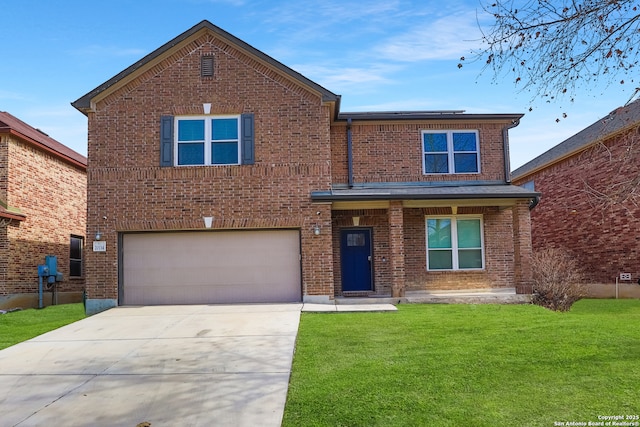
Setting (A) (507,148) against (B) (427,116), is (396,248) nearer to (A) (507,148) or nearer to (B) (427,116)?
(B) (427,116)

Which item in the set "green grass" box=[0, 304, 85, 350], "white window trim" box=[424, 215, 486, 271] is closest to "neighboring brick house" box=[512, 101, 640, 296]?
"white window trim" box=[424, 215, 486, 271]

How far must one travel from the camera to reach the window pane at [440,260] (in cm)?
1608

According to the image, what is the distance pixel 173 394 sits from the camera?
656 cm

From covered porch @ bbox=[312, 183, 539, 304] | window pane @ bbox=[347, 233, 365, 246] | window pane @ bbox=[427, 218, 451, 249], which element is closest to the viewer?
covered porch @ bbox=[312, 183, 539, 304]

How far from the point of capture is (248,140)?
14359mm

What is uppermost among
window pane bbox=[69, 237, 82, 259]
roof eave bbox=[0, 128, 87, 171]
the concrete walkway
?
roof eave bbox=[0, 128, 87, 171]

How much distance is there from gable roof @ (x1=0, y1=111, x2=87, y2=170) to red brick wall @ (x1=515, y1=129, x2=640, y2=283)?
16552mm

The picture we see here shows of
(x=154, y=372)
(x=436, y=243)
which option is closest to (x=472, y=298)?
(x=436, y=243)

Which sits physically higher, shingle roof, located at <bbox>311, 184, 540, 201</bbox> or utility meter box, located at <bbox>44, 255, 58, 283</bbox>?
shingle roof, located at <bbox>311, 184, 540, 201</bbox>

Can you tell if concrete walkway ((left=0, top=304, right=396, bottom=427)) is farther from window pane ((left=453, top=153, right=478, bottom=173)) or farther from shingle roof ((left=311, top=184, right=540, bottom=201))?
window pane ((left=453, top=153, right=478, bottom=173))

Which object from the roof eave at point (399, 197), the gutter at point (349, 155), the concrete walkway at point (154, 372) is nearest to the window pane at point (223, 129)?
the roof eave at point (399, 197)

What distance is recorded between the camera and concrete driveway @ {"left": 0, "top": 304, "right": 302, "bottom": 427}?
234 inches

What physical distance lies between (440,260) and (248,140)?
654 cm

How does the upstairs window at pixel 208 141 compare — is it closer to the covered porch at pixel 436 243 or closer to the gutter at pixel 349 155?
the covered porch at pixel 436 243
